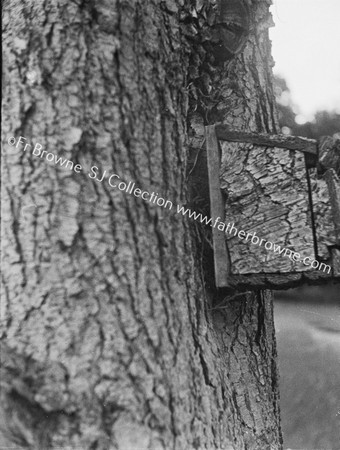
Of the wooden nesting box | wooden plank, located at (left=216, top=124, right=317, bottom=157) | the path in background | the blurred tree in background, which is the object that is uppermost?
the blurred tree in background

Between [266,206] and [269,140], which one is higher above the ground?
[269,140]

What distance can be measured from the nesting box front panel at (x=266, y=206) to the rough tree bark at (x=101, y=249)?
119 mm

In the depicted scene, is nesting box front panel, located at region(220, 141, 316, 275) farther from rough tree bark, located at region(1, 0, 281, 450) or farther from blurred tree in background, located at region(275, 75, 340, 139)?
blurred tree in background, located at region(275, 75, 340, 139)

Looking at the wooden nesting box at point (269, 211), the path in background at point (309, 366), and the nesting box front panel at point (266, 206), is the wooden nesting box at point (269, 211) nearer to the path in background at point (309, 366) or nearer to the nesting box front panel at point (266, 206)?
the nesting box front panel at point (266, 206)

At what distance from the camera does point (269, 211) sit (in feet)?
3.58

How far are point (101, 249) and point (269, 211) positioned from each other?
380 millimetres

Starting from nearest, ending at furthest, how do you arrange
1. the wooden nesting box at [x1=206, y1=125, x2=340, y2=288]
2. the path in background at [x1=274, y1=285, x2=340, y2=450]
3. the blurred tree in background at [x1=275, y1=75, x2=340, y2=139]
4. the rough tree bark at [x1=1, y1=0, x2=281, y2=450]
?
the rough tree bark at [x1=1, y1=0, x2=281, y2=450], the wooden nesting box at [x1=206, y1=125, x2=340, y2=288], the path in background at [x1=274, y1=285, x2=340, y2=450], the blurred tree in background at [x1=275, y1=75, x2=340, y2=139]

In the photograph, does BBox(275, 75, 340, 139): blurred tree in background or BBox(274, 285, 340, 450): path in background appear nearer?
BBox(274, 285, 340, 450): path in background

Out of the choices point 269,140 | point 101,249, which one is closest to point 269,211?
point 269,140

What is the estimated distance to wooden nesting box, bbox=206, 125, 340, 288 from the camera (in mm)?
1047

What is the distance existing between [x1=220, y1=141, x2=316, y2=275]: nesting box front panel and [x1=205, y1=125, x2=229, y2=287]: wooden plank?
0.04 ft

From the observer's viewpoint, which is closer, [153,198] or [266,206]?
[153,198]

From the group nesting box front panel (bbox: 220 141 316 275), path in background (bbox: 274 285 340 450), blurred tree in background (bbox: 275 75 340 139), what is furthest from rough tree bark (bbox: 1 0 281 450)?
blurred tree in background (bbox: 275 75 340 139)

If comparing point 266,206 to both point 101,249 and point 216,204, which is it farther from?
point 101,249
